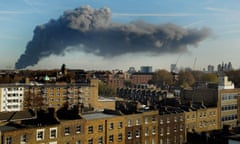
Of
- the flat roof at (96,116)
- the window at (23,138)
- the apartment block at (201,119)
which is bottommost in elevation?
the apartment block at (201,119)

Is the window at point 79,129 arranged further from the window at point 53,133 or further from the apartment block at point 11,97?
the apartment block at point 11,97

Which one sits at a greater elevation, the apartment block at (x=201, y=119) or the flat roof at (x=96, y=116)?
the flat roof at (x=96, y=116)

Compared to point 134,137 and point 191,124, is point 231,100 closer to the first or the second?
point 191,124

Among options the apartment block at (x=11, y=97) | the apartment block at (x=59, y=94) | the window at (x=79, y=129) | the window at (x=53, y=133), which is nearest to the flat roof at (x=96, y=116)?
the window at (x=79, y=129)

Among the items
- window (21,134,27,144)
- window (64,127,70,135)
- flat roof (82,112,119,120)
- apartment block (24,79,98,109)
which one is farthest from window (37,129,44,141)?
apartment block (24,79,98,109)

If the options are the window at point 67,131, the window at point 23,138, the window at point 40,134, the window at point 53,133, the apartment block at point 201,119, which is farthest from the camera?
the apartment block at point 201,119

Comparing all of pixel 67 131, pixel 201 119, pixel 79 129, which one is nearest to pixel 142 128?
pixel 79 129

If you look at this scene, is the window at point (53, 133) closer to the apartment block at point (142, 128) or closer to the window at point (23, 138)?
the window at point (23, 138)

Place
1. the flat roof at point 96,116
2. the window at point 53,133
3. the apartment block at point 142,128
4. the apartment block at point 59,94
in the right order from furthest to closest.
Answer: the apartment block at point 59,94 → the apartment block at point 142,128 → the flat roof at point 96,116 → the window at point 53,133

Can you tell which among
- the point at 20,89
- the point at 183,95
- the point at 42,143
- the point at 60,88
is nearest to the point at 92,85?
the point at 60,88

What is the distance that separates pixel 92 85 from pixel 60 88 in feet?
31.9

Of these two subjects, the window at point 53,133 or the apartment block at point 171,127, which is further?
the apartment block at point 171,127

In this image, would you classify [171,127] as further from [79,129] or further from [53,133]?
[53,133]

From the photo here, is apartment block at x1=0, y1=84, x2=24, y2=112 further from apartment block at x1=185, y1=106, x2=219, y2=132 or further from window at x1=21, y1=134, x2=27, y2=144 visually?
window at x1=21, y1=134, x2=27, y2=144
